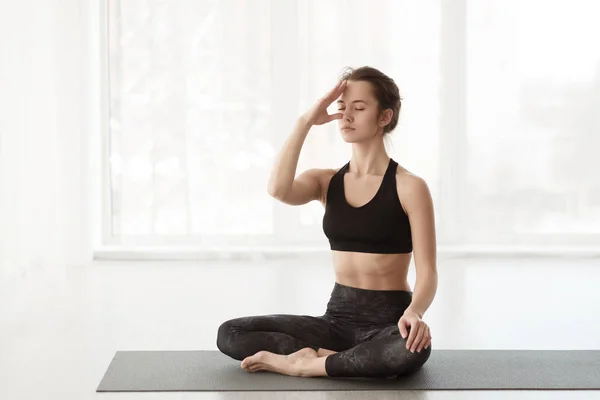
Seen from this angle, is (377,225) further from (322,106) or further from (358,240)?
(322,106)

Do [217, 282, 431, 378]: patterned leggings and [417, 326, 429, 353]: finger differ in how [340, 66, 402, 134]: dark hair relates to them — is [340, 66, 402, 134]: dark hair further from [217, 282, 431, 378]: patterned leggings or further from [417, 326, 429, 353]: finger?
[417, 326, 429, 353]: finger

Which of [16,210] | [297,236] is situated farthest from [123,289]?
[297,236]

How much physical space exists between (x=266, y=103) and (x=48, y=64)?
140 centimetres

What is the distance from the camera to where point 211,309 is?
164 inches

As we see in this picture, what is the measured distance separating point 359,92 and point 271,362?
88 cm

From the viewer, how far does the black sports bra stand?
9.49ft

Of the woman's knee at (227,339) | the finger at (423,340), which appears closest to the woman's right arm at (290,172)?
the woman's knee at (227,339)

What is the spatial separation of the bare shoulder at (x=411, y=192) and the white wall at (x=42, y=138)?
2403mm

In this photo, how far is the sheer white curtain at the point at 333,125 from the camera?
6.04 metres

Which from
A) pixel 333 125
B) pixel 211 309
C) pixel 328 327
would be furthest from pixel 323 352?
pixel 333 125

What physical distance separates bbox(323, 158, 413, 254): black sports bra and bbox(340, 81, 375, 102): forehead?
24cm


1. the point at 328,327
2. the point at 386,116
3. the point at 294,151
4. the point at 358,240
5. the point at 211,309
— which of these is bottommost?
the point at 211,309

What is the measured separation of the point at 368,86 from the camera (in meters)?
2.96

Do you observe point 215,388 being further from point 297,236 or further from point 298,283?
point 297,236
